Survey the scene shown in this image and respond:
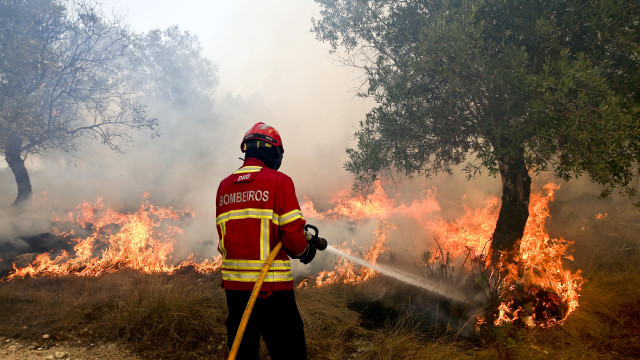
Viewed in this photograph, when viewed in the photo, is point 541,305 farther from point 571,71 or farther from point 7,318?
point 7,318

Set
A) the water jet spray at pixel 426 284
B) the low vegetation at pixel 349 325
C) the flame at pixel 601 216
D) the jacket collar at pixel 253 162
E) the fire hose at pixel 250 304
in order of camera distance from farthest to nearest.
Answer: the flame at pixel 601 216 < the water jet spray at pixel 426 284 < the low vegetation at pixel 349 325 < the jacket collar at pixel 253 162 < the fire hose at pixel 250 304

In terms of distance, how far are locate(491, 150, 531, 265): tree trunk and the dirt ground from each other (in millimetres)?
6177

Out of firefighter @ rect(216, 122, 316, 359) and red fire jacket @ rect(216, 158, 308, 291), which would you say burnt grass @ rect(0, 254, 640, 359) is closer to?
firefighter @ rect(216, 122, 316, 359)

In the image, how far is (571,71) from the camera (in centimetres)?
389

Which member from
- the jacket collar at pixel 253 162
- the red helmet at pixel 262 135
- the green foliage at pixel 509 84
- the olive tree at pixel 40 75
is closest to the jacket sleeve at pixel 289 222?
the jacket collar at pixel 253 162

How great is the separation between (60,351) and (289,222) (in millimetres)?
3930

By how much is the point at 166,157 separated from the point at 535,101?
1812cm

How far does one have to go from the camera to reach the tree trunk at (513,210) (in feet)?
19.8

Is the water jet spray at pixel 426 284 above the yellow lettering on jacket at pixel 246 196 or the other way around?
the other way around

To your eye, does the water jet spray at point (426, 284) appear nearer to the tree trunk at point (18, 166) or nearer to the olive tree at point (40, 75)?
the olive tree at point (40, 75)

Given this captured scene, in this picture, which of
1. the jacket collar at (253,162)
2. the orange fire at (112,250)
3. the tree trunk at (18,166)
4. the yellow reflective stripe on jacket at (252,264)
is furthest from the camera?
the tree trunk at (18,166)

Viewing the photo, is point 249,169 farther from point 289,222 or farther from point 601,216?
point 601,216

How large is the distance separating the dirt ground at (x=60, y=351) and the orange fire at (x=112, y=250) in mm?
3569

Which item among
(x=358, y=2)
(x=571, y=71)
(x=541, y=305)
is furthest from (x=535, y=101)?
(x=358, y=2)
